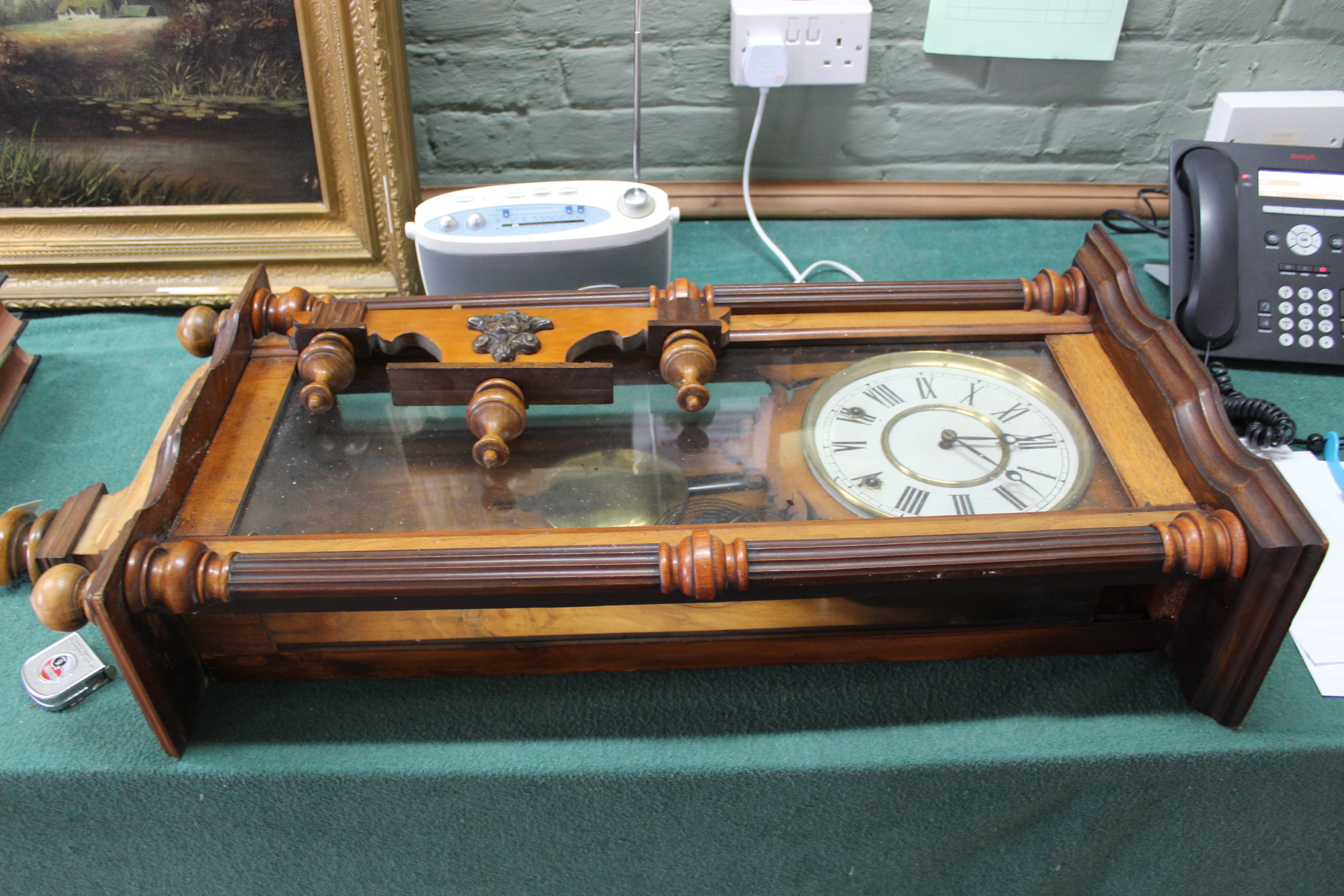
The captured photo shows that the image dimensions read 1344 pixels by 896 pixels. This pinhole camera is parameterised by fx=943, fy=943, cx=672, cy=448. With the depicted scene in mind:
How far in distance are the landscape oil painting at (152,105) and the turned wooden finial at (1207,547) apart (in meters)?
1.09

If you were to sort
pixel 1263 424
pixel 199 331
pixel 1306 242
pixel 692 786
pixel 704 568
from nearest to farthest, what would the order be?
1. pixel 704 568
2. pixel 692 786
3. pixel 199 331
4. pixel 1263 424
5. pixel 1306 242

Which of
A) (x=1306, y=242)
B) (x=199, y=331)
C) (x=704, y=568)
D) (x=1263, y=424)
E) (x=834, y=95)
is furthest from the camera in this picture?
(x=834, y=95)

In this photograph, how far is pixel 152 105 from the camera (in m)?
1.21

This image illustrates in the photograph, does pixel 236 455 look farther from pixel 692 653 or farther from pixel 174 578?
pixel 692 653

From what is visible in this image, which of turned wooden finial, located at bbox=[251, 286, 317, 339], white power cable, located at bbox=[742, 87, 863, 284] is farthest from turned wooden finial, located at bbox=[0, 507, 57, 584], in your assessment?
white power cable, located at bbox=[742, 87, 863, 284]

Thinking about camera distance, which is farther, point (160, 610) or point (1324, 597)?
point (1324, 597)

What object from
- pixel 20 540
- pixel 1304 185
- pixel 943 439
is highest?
pixel 1304 185

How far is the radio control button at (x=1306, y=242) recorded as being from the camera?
1171 mm

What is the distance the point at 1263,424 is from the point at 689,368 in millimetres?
665

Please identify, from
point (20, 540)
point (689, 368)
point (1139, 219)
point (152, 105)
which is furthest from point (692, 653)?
point (1139, 219)

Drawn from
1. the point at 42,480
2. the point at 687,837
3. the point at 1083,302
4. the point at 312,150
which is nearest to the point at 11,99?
the point at 312,150

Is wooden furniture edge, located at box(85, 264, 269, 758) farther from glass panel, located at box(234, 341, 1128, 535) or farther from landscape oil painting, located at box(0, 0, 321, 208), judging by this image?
landscape oil painting, located at box(0, 0, 321, 208)

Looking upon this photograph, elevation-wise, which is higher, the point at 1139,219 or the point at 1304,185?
the point at 1304,185

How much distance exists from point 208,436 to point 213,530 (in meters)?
0.13
